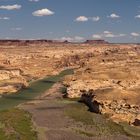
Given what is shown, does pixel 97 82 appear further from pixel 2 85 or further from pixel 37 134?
pixel 37 134

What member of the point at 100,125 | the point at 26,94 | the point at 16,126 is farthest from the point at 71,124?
the point at 26,94

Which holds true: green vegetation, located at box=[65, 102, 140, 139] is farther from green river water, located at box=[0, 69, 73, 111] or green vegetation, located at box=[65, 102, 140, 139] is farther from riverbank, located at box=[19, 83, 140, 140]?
green river water, located at box=[0, 69, 73, 111]

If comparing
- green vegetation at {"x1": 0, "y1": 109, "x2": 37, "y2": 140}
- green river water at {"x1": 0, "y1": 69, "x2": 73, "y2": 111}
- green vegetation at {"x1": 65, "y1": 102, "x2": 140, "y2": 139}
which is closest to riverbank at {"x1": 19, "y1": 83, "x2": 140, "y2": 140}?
green vegetation at {"x1": 65, "y1": 102, "x2": 140, "y2": 139}

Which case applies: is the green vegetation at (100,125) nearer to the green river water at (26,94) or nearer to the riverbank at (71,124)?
the riverbank at (71,124)

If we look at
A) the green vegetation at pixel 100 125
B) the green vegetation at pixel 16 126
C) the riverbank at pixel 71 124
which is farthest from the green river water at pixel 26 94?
the green vegetation at pixel 100 125

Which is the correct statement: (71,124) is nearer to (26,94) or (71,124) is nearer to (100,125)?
(100,125)
